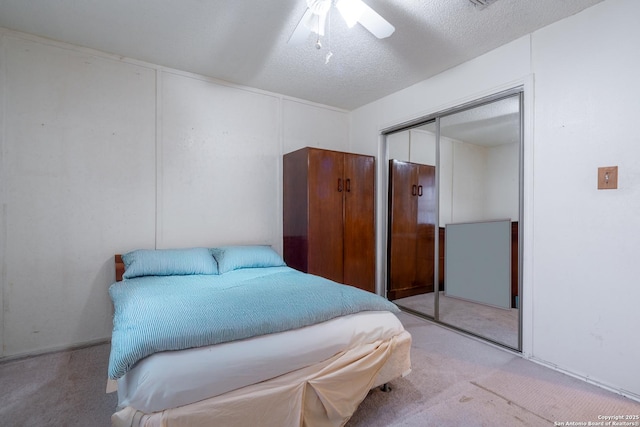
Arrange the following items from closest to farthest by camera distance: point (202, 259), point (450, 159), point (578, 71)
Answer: point (578, 71) → point (202, 259) → point (450, 159)

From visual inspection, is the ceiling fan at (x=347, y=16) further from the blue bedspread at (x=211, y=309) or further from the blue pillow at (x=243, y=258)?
the blue pillow at (x=243, y=258)

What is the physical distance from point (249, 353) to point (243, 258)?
60.5 inches

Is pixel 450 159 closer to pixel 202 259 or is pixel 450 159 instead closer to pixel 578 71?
pixel 578 71

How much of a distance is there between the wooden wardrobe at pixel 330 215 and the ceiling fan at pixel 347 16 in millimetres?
→ 1373

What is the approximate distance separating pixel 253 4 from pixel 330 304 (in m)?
2.03

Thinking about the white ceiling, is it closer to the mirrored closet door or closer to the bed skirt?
the mirrored closet door

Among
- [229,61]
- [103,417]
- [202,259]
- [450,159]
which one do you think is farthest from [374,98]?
[103,417]

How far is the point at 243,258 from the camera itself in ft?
9.22

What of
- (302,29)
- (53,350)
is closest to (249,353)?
(302,29)

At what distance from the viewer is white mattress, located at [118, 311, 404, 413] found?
1153 millimetres

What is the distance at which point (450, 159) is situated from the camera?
3266 mm

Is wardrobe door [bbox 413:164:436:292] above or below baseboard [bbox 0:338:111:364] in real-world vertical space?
above

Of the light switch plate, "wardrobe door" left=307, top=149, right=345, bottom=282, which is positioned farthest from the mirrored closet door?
"wardrobe door" left=307, top=149, right=345, bottom=282

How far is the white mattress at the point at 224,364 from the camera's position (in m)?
1.15
